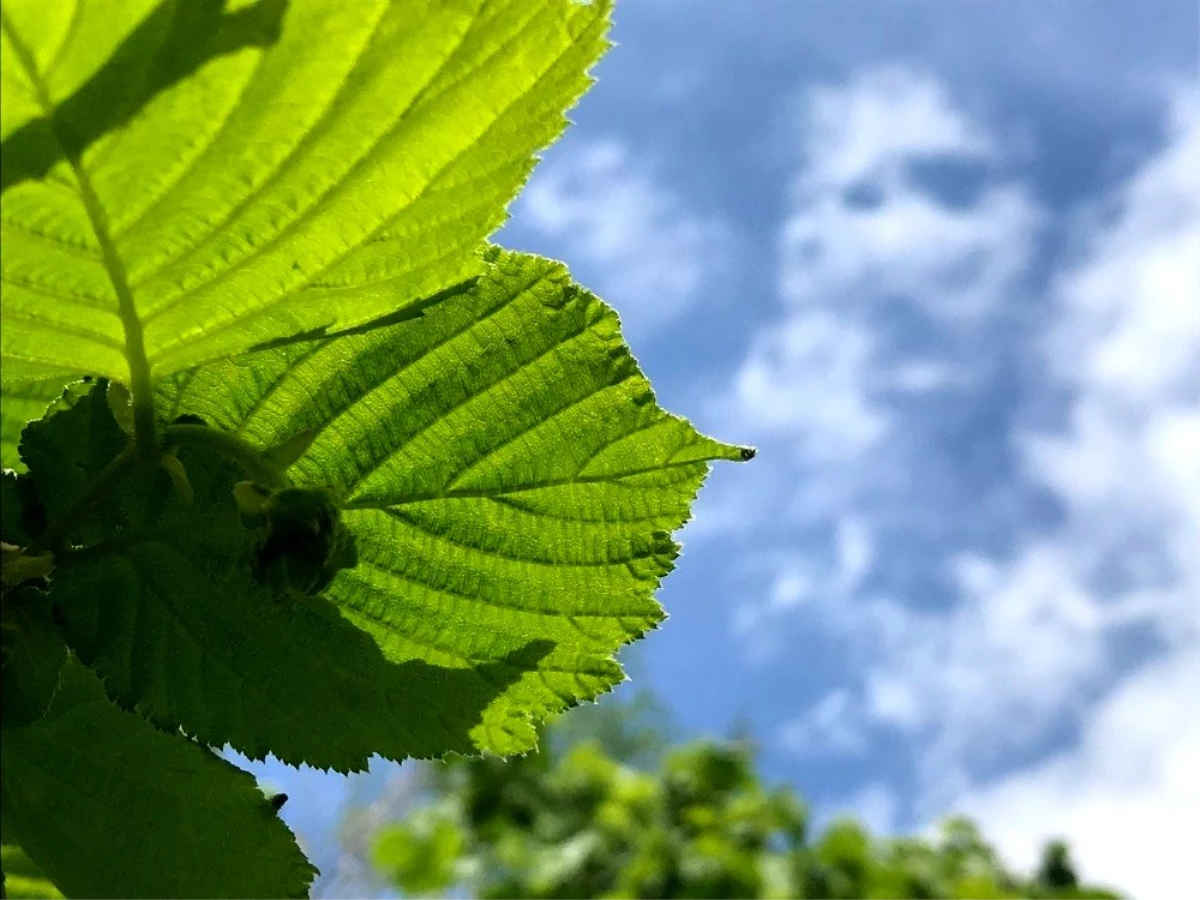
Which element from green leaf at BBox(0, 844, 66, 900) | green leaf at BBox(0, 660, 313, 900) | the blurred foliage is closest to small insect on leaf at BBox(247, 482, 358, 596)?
green leaf at BBox(0, 660, 313, 900)

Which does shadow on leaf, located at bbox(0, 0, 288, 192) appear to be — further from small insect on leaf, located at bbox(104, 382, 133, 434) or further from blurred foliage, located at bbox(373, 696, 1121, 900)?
blurred foliage, located at bbox(373, 696, 1121, 900)

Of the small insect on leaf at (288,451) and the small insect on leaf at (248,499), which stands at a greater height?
the small insect on leaf at (288,451)

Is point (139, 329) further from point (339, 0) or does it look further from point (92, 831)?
point (92, 831)

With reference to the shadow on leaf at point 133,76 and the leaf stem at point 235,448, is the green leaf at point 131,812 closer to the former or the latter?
the leaf stem at point 235,448

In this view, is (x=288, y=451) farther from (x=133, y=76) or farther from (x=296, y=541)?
(x=133, y=76)

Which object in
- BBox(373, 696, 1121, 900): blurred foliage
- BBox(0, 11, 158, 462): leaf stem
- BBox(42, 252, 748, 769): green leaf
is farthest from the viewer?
BBox(373, 696, 1121, 900): blurred foliage

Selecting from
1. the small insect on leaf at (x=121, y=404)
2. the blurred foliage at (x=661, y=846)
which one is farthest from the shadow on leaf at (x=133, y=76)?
the blurred foliage at (x=661, y=846)

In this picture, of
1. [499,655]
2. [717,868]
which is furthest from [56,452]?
[717,868]
